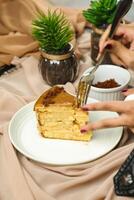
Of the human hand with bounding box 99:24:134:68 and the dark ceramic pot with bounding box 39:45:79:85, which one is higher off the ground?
the human hand with bounding box 99:24:134:68

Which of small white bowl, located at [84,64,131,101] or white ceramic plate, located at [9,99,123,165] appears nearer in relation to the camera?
white ceramic plate, located at [9,99,123,165]

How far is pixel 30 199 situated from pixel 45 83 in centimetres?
36

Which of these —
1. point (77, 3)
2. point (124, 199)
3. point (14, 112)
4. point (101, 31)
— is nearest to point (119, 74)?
point (101, 31)

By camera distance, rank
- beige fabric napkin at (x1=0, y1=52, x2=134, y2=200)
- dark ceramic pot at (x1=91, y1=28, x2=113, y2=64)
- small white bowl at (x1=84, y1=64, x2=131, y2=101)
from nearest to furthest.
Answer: beige fabric napkin at (x1=0, y1=52, x2=134, y2=200) → small white bowl at (x1=84, y1=64, x2=131, y2=101) → dark ceramic pot at (x1=91, y1=28, x2=113, y2=64)

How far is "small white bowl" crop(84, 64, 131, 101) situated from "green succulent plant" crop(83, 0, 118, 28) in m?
0.11

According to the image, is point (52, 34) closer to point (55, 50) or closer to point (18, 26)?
point (55, 50)

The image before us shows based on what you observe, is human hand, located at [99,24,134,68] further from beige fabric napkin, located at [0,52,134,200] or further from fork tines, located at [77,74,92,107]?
beige fabric napkin, located at [0,52,134,200]

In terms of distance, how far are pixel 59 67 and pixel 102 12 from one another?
6.4 inches

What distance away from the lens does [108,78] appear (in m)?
0.90

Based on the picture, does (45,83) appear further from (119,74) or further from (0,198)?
(0,198)

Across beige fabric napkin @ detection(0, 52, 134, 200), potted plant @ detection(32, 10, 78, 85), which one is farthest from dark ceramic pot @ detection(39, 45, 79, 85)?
beige fabric napkin @ detection(0, 52, 134, 200)

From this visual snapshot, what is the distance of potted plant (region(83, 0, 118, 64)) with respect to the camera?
92 centimetres

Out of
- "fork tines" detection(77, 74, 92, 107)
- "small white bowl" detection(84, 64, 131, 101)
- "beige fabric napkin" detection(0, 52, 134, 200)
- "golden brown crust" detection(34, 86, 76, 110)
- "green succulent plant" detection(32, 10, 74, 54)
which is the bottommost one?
"beige fabric napkin" detection(0, 52, 134, 200)

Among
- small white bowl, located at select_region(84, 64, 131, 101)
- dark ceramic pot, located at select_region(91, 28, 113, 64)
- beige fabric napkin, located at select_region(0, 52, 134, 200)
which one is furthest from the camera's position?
dark ceramic pot, located at select_region(91, 28, 113, 64)
